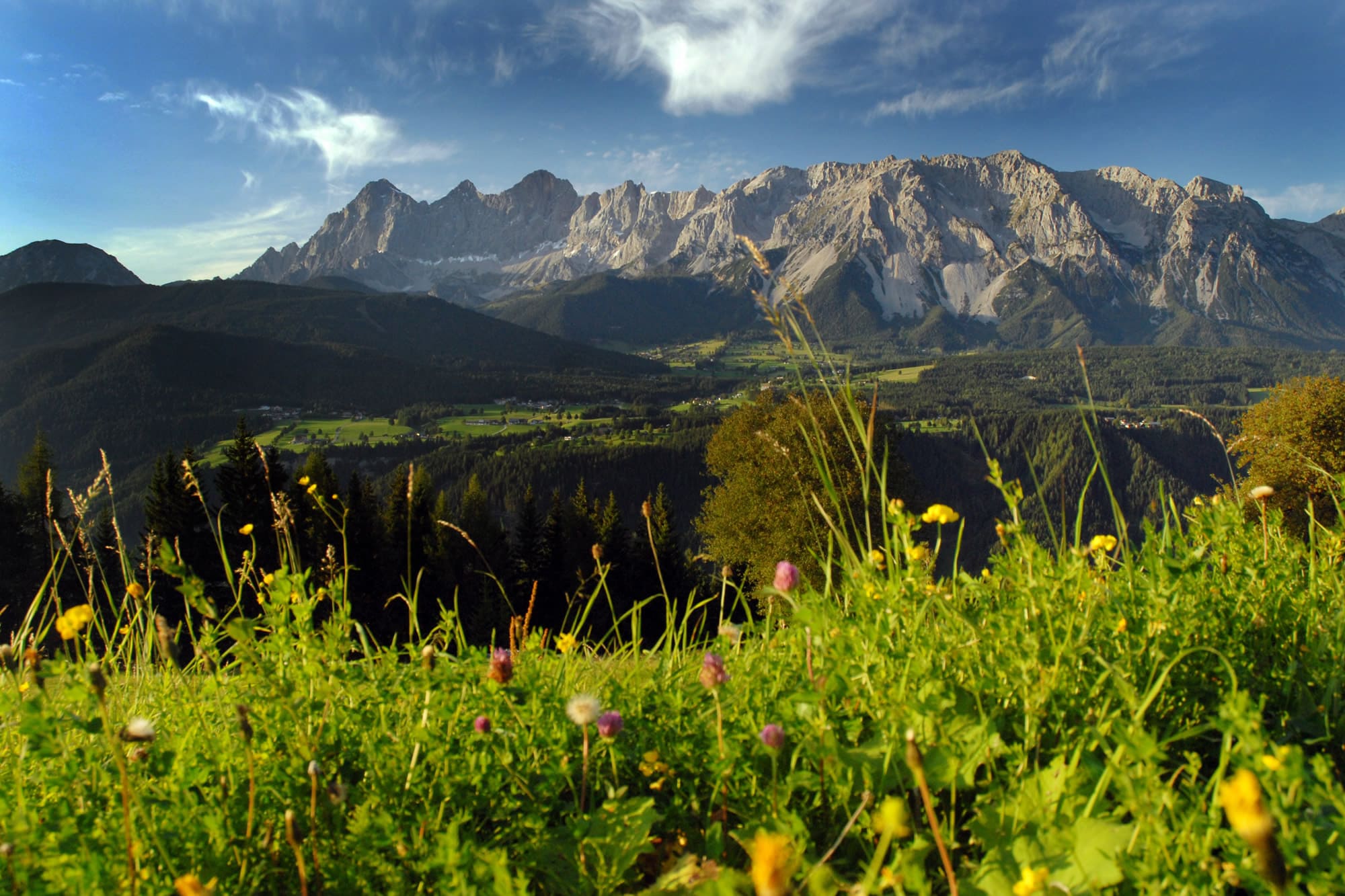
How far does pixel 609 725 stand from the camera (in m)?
1.68

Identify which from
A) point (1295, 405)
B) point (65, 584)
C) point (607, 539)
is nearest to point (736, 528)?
point (607, 539)

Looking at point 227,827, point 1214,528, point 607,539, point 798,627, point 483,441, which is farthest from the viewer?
point 483,441

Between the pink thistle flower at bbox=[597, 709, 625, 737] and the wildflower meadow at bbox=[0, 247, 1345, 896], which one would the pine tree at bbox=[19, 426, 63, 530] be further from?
the pink thistle flower at bbox=[597, 709, 625, 737]

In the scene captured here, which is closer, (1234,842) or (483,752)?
(1234,842)

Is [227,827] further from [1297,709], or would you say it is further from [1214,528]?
[1214,528]

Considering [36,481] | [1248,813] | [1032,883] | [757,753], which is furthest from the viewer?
[36,481]

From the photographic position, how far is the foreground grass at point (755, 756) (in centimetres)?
134

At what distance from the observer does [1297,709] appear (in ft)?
6.63

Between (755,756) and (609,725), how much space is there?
0.45m

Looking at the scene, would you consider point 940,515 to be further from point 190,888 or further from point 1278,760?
point 190,888

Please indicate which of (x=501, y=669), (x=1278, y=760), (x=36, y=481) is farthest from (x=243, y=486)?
(x=1278, y=760)

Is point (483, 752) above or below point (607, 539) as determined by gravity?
above

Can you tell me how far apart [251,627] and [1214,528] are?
11.1 feet

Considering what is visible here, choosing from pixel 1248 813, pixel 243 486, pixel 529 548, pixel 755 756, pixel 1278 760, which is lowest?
pixel 529 548
